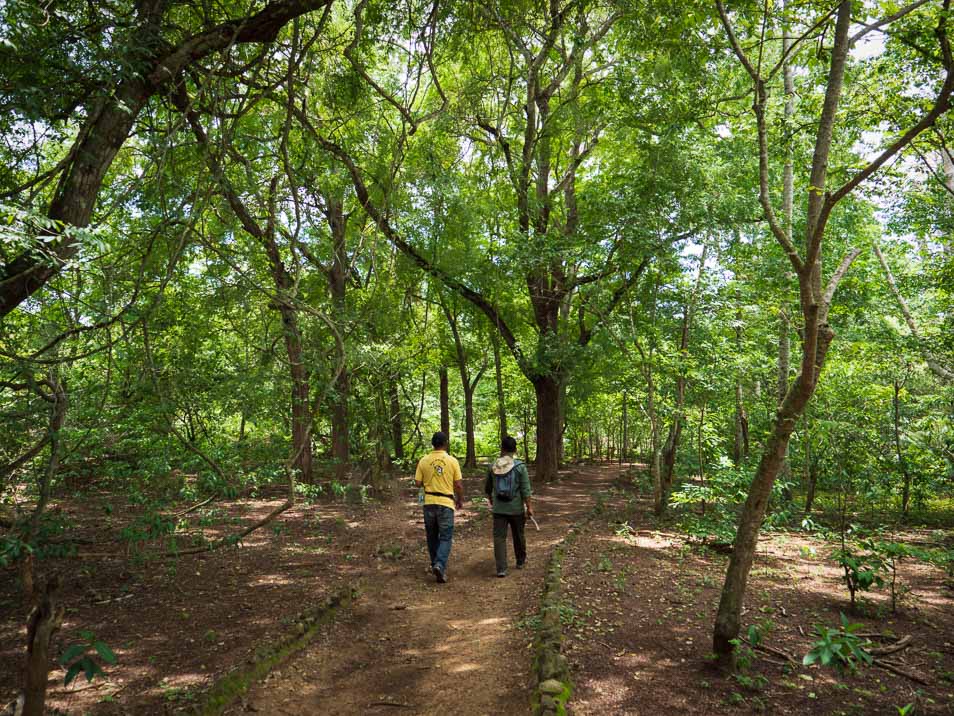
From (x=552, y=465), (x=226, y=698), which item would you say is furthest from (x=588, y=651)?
(x=552, y=465)

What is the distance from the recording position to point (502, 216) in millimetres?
14086

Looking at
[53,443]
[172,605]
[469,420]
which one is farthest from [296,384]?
[469,420]

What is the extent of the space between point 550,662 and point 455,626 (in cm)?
164

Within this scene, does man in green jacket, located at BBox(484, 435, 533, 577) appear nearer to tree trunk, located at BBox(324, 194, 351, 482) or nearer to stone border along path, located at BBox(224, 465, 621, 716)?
stone border along path, located at BBox(224, 465, 621, 716)

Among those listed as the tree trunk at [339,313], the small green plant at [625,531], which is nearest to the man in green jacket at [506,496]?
the tree trunk at [339,313]

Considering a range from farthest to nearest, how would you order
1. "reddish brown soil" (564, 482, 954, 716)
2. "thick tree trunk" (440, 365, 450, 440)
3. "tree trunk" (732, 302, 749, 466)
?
"thick tree trunk" (440, 365, 450, 440) → "tree trunk" (732, 302, 749, 466) → "reddish brown soil" (564, 482, 954, 716)

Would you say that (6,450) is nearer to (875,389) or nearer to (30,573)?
(30,573)

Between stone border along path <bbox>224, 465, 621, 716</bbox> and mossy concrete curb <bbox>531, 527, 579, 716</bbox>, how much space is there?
0.12 m

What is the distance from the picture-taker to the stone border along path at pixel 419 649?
385 cm

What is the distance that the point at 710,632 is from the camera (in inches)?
188

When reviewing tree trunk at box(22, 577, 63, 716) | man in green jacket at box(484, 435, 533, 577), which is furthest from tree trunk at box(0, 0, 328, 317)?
man in green jacket at box(484, 435, 533, 577)

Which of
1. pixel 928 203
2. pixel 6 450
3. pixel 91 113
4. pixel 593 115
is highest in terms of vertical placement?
pixel 593 115

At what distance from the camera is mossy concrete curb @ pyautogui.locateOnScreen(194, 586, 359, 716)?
3492 mm

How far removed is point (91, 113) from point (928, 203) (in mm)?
13139
